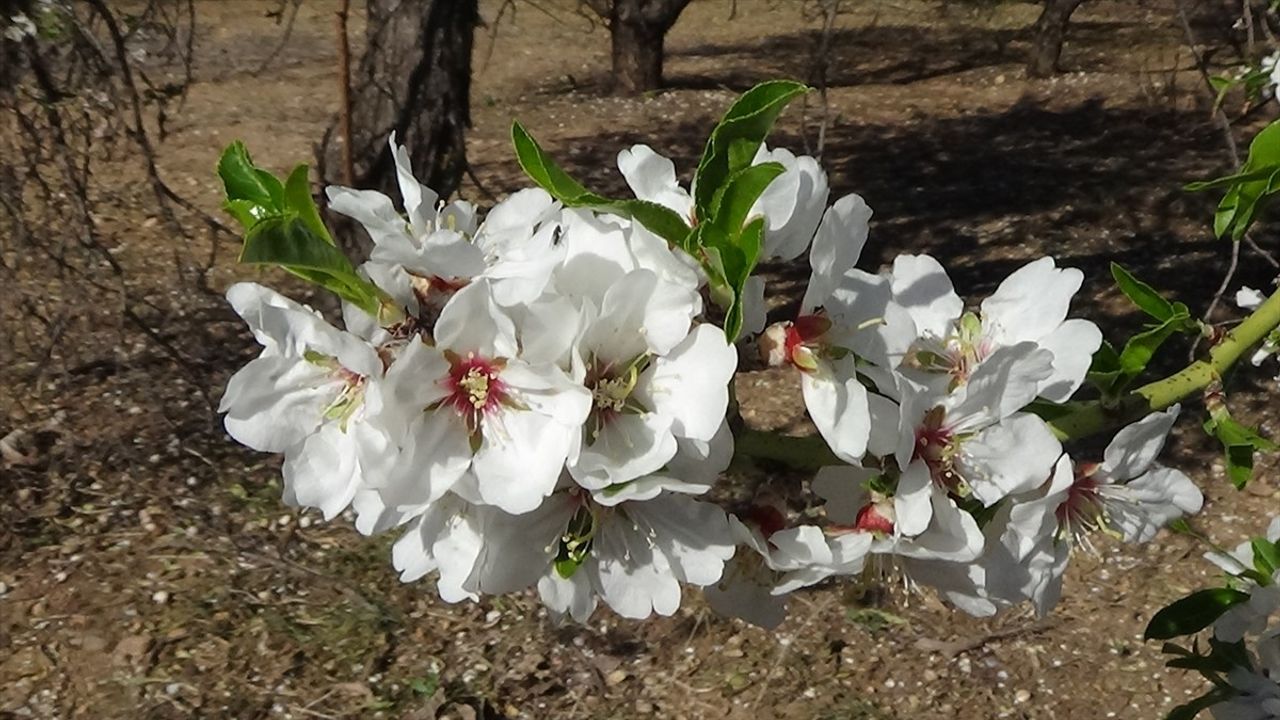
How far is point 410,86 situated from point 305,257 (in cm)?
297

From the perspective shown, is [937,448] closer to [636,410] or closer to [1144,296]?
[636,410]

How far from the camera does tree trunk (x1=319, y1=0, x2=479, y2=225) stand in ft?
11.5

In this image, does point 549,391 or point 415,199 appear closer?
point 549,391

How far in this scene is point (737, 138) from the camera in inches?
31.4

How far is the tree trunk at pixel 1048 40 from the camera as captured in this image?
349 inches

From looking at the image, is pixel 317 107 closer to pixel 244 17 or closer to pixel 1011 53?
pixel 244 17

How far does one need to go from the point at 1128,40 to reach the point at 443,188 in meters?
9.18

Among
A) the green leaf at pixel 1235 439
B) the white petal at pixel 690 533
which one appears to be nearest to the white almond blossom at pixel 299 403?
the white petal at pixel 690 533

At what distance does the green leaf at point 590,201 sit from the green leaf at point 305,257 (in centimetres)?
14

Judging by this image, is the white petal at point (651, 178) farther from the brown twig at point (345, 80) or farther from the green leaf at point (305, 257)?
the brown twig at point (345, 80)

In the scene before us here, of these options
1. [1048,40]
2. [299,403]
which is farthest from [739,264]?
[1048,40]

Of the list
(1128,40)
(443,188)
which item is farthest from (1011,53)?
(443,188)

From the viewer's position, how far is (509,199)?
896mm

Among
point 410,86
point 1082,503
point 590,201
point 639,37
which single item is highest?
point 590,201
